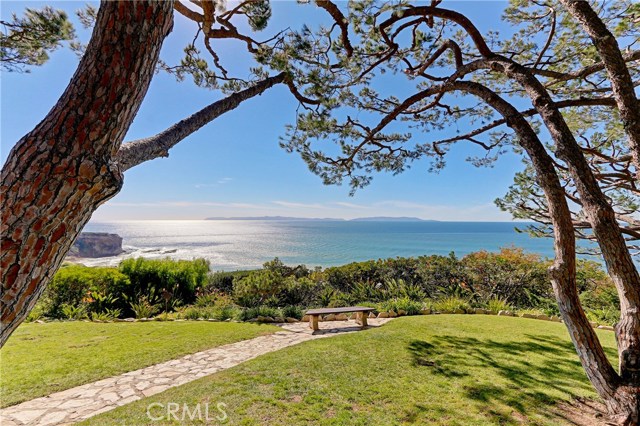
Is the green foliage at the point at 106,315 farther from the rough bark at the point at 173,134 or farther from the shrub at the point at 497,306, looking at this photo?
the shrub at the point at 497,306

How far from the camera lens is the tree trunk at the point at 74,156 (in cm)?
97

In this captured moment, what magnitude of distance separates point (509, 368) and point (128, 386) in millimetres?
5264

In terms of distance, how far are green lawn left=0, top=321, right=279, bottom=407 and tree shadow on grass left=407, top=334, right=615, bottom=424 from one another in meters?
3.49

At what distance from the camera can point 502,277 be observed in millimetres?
8641

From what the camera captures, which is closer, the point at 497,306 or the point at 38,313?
the point at 38,313

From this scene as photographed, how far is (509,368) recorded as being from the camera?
3.96 metres

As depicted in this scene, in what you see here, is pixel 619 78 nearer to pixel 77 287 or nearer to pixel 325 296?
pixel 325 296

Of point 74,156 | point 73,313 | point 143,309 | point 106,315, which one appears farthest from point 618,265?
point 73,313

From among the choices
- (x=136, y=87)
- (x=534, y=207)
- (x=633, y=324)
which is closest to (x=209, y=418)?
(x=136, y=87)

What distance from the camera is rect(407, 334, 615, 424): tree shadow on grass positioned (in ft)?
10.1

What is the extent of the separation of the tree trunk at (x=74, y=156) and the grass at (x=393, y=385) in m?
2.48

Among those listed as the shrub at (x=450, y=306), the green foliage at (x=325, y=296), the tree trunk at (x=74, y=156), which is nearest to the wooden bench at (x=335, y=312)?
the green foliage at (x=325, y=296)

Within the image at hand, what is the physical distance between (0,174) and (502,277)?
10631 mm

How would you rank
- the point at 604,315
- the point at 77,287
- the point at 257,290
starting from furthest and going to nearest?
1. the point at 257,290
2. the point at 77,287
3. the point at 604,315
